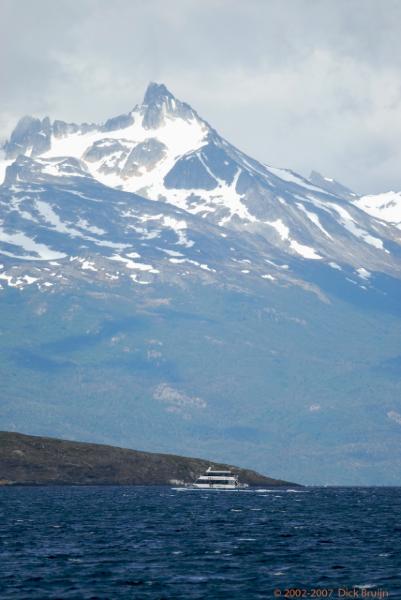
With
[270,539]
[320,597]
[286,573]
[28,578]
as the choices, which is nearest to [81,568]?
[28,578]

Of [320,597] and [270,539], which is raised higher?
[270,539]

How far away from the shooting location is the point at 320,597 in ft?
355

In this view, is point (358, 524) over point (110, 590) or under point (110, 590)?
over

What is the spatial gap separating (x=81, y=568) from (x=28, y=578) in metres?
9.00

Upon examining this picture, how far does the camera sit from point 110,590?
373ft

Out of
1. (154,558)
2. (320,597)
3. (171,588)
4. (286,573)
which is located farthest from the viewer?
(154,558)

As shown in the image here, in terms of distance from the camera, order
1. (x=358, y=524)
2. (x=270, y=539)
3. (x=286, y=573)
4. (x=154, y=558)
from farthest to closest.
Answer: (x=358, y=524)
(x=270, y=539)
(x=154, y=558)
(x=286, y=573)

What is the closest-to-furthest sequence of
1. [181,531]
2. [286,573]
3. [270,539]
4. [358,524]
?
[286,573] → [270,539] → [181,531] → [358,524]

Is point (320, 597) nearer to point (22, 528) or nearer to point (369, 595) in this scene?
point (369, 595)

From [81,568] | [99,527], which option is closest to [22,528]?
[99,527]

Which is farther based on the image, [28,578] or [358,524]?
[358,524]

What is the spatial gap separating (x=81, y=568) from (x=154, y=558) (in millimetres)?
12062

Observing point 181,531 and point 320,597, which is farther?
point 181,531

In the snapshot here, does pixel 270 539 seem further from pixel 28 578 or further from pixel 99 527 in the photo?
pixel 28 578
